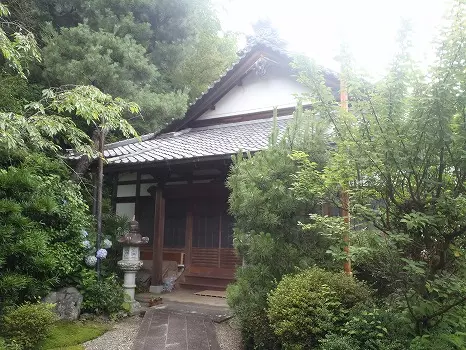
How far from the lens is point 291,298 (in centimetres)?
463

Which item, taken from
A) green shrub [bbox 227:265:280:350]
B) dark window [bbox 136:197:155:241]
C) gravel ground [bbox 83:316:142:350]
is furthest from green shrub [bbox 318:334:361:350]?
dark window [bbox 136:197:155:241]

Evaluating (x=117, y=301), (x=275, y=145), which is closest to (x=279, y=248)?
(x=275, y=145)

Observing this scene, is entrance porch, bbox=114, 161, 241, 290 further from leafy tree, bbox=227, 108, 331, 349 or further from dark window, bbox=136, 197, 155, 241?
leafy tree, bbox=227, 108, 331, 349

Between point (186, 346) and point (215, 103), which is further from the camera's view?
point (215, 103)

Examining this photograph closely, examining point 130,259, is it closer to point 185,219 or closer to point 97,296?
point 97,296

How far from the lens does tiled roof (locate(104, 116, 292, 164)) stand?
893cm

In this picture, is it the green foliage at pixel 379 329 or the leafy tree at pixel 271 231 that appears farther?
the leafy tree at pixel 271 231

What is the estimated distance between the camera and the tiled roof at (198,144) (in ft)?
29.3

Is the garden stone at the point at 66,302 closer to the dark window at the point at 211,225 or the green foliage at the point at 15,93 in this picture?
the green foliage at the point at 15,93

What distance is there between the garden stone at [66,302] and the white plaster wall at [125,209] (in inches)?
168

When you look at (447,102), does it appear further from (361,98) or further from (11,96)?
(11,96)

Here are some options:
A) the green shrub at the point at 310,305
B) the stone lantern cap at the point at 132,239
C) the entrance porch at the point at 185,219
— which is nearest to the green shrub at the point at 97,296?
the stone lantern cap at the point at 132,239

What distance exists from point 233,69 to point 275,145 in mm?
6753

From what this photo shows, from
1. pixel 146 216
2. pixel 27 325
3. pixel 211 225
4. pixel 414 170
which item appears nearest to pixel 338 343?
pixel 414 170
